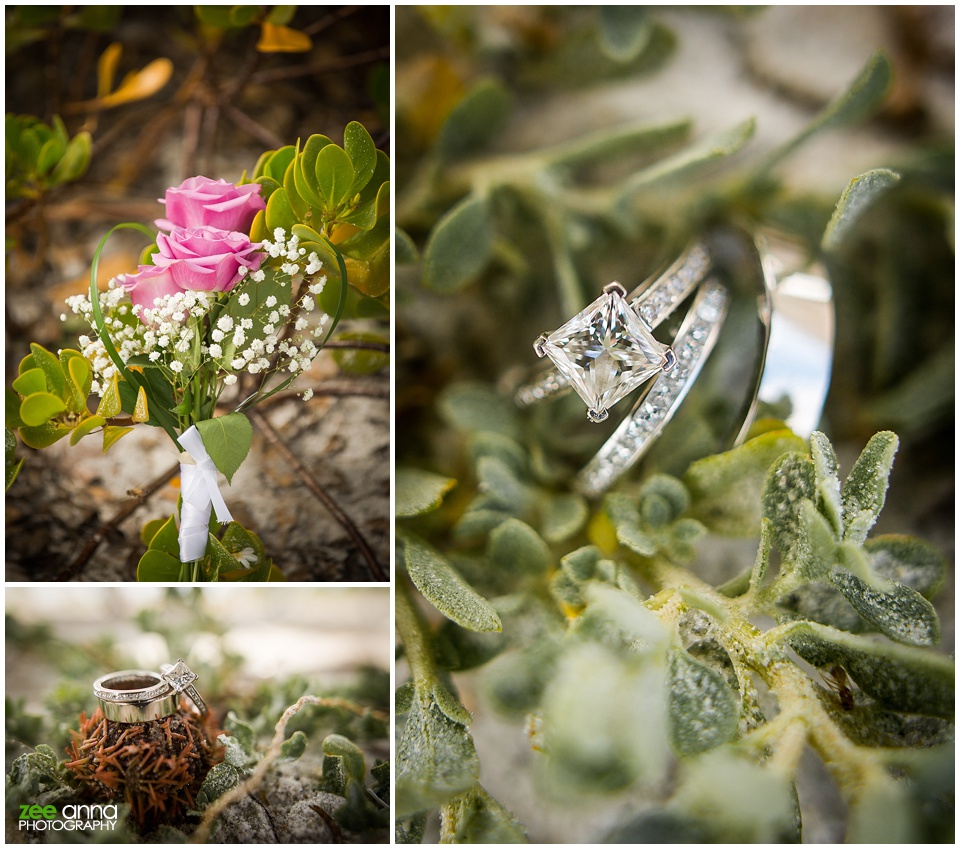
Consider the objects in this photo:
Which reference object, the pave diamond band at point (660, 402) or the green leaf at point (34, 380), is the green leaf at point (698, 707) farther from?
the green leaf at point (34, 380)

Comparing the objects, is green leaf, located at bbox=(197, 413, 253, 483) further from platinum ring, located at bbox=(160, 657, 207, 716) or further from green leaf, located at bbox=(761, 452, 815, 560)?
green leaf, located at bbox=(761, 452, 815, 560)

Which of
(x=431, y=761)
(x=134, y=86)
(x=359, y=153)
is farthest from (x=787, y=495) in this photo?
(x=134, y=86)

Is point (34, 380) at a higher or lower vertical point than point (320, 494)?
higher

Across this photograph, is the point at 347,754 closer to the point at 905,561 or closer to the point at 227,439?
the point at 227,439

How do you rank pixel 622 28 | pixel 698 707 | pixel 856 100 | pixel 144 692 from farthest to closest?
pixel 622 28, pixel 856 100, pixel 144 692, pixel 698 707

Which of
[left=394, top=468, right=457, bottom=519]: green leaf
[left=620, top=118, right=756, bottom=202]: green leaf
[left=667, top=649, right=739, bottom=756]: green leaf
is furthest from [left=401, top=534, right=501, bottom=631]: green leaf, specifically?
[left=620, top=118, right=756, bottom=202]: green leaf

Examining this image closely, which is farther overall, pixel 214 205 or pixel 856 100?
pixel 856 100
